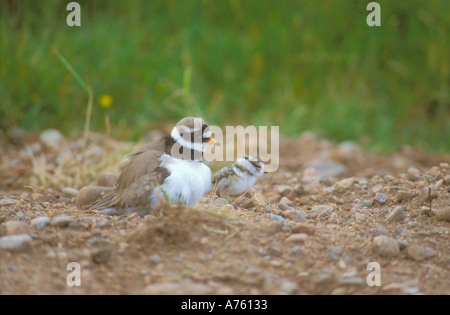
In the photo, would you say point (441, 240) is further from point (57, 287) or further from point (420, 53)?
point (420, 53)

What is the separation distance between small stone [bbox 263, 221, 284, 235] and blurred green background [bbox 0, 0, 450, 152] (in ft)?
13.5

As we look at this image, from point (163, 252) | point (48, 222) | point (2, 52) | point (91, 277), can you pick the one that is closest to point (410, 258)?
point (163, 252)

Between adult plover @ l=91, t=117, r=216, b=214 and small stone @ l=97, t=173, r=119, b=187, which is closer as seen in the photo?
adult plover @ l=91, t=117, r=216, b=214

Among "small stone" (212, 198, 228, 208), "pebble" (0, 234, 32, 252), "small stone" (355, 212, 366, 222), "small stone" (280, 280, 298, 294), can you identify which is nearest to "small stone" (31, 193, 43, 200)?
"pebble" (0, 234, 32, 252)

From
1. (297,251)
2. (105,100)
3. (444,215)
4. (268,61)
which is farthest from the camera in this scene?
(268,61)

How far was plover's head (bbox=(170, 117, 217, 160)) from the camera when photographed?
15.6 feet

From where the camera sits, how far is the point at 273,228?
3.99 metres

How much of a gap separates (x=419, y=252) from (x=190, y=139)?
196 cm

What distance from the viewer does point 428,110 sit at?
9.28m

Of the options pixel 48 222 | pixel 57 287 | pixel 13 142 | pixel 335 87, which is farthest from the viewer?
pixel 335 87

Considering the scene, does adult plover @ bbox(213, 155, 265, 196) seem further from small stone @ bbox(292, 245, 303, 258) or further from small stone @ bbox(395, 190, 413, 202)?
small stone @ bbox(292, 245, 303, 258)

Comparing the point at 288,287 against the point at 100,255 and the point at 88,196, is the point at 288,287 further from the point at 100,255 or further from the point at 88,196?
the point at 88,196

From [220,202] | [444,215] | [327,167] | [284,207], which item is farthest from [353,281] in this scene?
[327,167]
